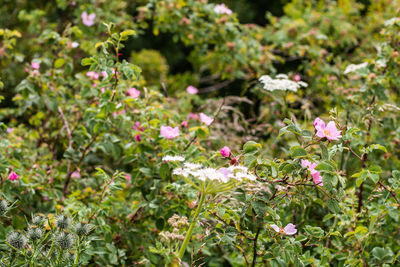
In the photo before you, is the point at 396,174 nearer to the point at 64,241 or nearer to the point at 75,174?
the point at 64,241

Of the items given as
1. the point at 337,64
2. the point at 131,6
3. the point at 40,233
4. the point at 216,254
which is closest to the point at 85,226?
the point at 40,233

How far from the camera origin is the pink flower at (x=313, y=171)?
1.03 meters

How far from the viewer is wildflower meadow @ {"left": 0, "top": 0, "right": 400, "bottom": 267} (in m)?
1.07

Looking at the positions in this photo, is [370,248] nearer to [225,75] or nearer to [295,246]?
[295,246]

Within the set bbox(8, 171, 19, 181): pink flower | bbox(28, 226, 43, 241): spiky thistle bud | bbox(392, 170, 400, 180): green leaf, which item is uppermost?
bbox(392, 170, 400, 180): green leaf

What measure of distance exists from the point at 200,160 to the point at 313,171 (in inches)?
13.9

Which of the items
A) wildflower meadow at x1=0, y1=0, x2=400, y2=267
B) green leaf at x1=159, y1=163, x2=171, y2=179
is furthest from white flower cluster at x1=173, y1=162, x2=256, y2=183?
green leaf at x1=159, y1=163, x2=171, y2=179

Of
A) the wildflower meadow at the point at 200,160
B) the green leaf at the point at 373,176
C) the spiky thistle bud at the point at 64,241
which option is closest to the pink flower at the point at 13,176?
the wildflower meadow at the point at 200,160

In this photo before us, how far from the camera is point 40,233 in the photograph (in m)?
1.04

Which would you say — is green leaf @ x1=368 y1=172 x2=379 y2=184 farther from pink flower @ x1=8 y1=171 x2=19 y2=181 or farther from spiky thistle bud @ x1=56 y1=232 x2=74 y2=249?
pink flower @ x1=8 y1=171 x2=19 y2=181

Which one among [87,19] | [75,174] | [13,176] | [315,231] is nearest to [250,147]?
[315,231]

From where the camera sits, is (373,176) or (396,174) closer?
(373,176)

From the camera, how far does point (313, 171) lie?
1.04 metres

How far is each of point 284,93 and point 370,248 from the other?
0.70m
